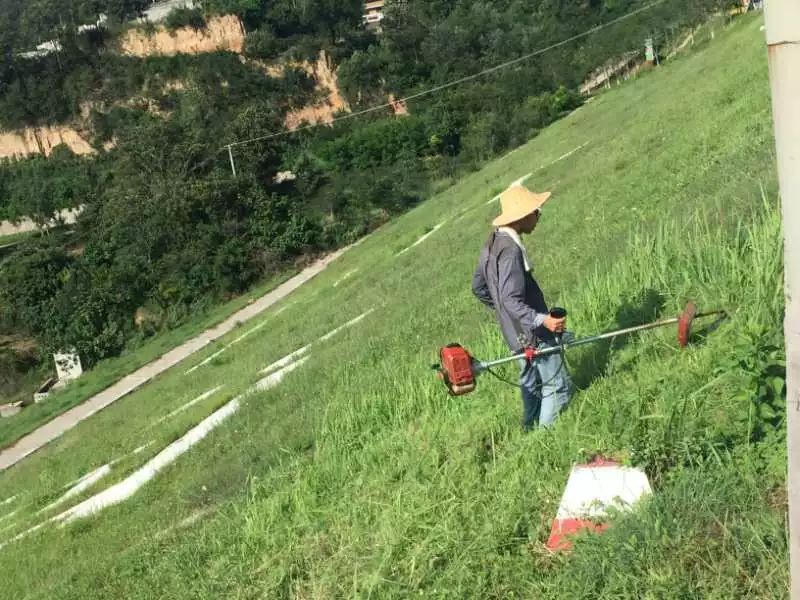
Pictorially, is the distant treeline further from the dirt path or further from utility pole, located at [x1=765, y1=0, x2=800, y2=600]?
utility pole, located at [x1=765, y1=0, x2=800, y2=600]

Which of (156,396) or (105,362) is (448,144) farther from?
(156,396)

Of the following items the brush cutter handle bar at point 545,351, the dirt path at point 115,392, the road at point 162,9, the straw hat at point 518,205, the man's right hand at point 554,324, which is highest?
the road at point 162,9

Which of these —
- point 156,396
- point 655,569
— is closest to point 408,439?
point 655,569

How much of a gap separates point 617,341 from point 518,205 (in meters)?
1.19

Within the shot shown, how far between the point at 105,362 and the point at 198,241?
9.49 m

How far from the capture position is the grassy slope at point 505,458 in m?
3.04

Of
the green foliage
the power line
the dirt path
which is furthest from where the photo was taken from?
the green foliage

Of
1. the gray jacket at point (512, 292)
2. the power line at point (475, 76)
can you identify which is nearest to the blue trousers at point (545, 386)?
the gray jacket at point (512, 292)

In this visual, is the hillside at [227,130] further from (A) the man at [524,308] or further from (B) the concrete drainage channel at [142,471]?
(A) the man at [524,308]

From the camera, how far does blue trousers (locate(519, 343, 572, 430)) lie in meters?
4.29

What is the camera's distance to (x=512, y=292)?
14.0 feet

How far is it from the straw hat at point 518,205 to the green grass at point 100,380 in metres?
20.3

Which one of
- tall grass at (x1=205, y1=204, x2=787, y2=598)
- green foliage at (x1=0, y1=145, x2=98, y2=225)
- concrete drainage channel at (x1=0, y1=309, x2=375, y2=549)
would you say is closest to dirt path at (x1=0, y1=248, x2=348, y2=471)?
concrete drainage channel at (x1=0, y1=309, x2=375, y2=549)

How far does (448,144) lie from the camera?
163 ft
